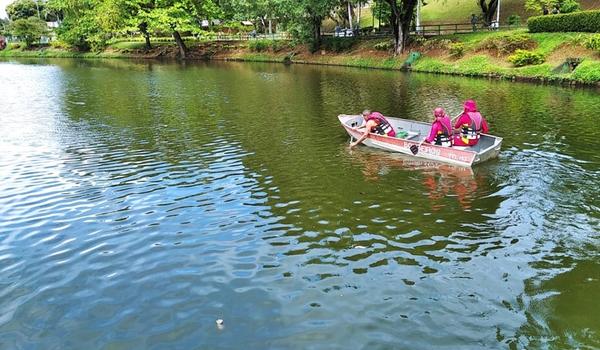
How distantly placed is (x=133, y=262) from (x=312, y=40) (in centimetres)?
5381

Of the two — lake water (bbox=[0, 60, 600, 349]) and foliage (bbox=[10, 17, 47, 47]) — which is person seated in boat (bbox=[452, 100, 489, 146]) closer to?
lake water (bbox=[0, 60, 600, 349])

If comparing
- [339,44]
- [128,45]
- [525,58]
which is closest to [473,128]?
[525,58]

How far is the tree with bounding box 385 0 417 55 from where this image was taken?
47.6 m

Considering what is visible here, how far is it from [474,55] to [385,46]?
11.5m

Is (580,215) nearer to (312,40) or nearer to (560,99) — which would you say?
(560,99)

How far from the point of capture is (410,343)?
770 cm

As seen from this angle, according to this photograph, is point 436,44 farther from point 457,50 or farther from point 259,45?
point 259,45

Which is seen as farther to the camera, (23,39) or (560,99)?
(23,39)

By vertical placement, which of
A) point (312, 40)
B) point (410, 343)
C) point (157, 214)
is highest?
point (312, 40)

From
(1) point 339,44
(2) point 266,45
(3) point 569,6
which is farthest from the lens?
(2) point 266,45

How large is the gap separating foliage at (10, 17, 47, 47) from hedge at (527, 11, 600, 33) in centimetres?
9396

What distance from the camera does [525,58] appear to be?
38.5 m

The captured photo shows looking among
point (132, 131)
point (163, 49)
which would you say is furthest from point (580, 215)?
point (163, 49)

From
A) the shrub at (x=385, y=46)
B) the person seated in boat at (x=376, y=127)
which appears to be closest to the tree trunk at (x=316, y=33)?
the shrub at (x=385, y=46)
